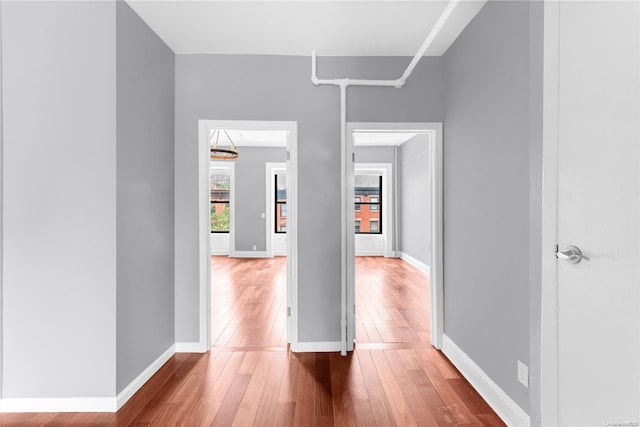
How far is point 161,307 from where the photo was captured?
2.75 metres

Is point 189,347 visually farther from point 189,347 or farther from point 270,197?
point 270,197

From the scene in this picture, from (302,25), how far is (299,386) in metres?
2.57

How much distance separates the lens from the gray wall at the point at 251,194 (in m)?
8.21

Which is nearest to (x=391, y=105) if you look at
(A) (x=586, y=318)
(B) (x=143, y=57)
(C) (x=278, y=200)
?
(B) (x=143, y=57)

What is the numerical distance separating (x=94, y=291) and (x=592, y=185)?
256 centimetres

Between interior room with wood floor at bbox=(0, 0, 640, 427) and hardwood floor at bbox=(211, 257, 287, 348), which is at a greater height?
interior room with wood floor at bbox=(0, 0, 640, 427)

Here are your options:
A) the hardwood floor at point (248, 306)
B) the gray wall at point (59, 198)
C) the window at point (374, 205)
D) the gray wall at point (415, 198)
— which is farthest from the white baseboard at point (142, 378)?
the window at point (374, 205)

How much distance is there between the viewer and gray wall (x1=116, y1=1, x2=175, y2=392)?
2201 mm

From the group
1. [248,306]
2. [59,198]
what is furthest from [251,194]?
[59,198]

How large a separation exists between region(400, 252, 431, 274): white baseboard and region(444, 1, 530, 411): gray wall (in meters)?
3.60

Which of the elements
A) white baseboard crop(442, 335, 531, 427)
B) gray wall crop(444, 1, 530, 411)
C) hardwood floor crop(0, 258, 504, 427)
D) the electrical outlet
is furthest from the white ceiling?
hardwood floor crop(0, 258, 504, 427)

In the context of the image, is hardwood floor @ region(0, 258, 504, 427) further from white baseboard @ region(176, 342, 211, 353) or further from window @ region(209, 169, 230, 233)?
window @ region(209, 169, 230, 233)

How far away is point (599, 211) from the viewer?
1249mm

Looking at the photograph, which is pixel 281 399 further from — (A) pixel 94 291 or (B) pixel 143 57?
(B) pixel 143 57
